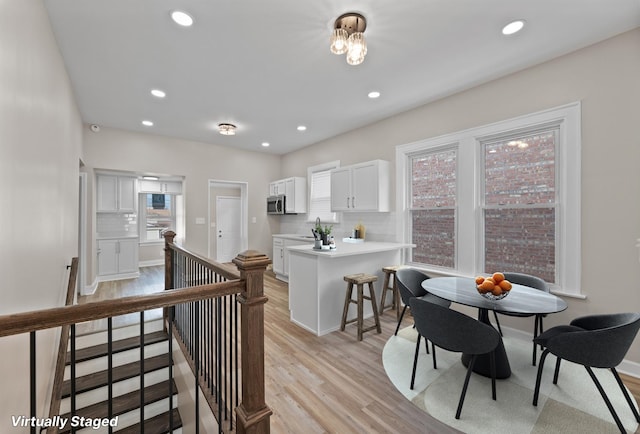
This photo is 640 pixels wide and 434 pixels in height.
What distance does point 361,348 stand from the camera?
2.92 metres

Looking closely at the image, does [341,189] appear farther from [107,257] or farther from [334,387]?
[107,257]

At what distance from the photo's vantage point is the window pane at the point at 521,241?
9.81 feet

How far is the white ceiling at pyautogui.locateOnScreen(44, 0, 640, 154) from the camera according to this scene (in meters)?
2.21

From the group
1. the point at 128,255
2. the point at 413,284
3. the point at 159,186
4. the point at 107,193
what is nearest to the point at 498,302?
the point at 413,284

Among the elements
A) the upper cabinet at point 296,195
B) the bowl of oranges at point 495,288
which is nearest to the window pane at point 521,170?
the bowl of oranges at point 495,288

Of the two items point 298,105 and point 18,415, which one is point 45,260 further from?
point 298,105

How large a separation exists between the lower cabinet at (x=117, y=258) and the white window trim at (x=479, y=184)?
5.57 meters

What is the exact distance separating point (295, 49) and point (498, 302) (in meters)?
2.91

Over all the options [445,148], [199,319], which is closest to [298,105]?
[445,148]

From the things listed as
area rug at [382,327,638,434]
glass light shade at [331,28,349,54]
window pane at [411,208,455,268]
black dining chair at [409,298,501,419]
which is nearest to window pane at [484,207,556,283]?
window pane at [411,208,455,268]

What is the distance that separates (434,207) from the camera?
3961mm

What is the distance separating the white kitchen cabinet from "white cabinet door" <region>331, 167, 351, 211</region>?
478cm

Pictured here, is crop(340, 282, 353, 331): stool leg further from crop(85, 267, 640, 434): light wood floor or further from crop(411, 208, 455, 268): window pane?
crop(411, 208, 455, 268): window pane

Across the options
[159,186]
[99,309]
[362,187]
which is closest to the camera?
[99,309]
